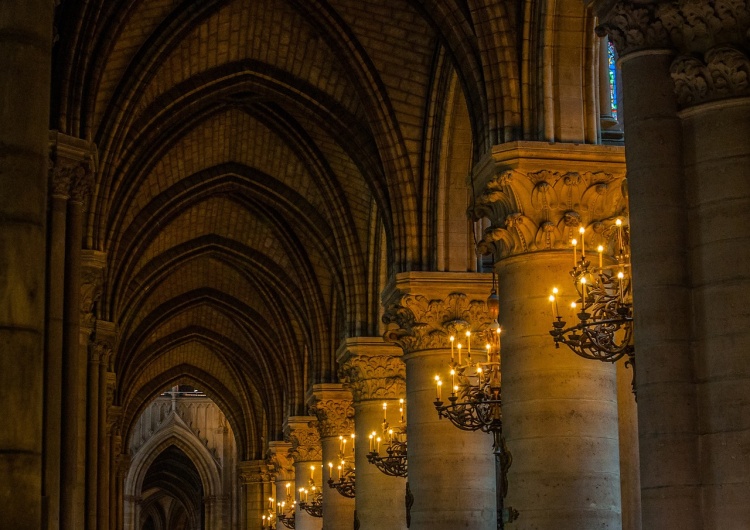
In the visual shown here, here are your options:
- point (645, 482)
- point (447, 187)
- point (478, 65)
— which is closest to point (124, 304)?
point (447, 187)

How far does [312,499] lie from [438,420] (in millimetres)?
15896

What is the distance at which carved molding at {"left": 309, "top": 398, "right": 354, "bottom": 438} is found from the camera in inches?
1398

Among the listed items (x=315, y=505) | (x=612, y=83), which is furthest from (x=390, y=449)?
(x=315, y=505)

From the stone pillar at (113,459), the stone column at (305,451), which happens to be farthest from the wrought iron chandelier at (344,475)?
the stone pillar at (113,459)

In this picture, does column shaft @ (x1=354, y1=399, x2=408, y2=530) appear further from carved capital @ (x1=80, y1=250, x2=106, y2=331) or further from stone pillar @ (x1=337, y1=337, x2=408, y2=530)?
carved capital @ (x1=80, y1=250, x2=106, y2=331)

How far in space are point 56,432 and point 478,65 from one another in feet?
27.8

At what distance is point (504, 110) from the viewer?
19672 mm

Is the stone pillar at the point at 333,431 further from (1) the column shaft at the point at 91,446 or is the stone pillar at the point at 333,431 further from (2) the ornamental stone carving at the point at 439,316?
(2) the ornamental stone carving at the point at 439,316

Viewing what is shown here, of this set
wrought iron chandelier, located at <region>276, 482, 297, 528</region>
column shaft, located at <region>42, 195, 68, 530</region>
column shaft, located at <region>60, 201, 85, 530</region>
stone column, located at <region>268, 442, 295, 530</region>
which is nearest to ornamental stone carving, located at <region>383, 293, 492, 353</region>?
column shaft, located at <region>60, 201, 85, 530</region>

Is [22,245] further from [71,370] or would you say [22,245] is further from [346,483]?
[346,483]

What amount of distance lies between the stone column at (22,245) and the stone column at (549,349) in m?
10.4

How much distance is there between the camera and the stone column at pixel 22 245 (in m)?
8.33

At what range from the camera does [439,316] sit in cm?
2473

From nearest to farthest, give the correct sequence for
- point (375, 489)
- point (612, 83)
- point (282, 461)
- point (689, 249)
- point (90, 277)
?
1. point (689, 249)
2. point (612, 83)
3. point (90, 277)
4. point (375, 489)
5. point (282, 461)
